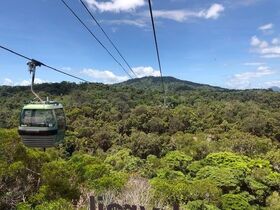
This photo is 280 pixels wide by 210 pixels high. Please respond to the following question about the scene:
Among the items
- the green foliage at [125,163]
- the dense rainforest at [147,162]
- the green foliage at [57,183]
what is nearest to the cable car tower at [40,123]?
the dense rainforest at [147,162]

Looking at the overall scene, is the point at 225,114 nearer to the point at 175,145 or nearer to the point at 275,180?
the point at 175,145

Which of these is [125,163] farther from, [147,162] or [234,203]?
[234,203]

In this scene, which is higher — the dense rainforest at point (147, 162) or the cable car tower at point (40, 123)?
the cable car tower at point (40, 123)

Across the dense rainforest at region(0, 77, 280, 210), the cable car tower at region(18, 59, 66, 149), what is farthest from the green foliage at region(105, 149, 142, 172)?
the cable car tower at region(18, 59, 66, 149)

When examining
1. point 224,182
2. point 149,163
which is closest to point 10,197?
point 224,182

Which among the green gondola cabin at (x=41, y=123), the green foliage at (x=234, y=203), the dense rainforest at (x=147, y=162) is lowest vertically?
the green foliage at (x=234, y=203)

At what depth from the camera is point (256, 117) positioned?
3051 inches

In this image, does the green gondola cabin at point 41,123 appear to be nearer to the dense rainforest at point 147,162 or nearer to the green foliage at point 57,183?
the dense rainforest at point 147,162

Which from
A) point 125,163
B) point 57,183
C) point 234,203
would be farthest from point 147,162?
point 57,183

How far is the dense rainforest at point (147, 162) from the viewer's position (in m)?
26.3

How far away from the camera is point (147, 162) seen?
48438 mm

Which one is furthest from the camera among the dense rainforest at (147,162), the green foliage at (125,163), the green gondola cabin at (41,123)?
the green foliage at (125,163)

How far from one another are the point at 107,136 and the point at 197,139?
14.2 meters

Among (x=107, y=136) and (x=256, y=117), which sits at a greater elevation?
(x=256, y=117)
